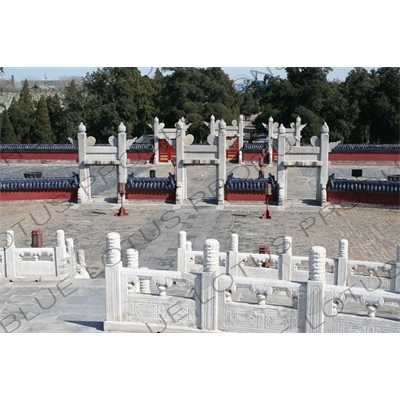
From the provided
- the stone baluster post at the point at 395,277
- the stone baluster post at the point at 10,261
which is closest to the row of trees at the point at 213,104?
the stone baluster post at the point at 10,261

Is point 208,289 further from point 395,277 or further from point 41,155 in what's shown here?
point 41,155

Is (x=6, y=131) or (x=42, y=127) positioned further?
(x=42, y=127)

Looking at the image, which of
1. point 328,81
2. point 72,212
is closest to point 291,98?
point 328,81

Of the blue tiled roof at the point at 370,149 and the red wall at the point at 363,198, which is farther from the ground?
the blue tiled roof at the point at 370,149

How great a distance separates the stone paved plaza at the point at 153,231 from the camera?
8.45 meters

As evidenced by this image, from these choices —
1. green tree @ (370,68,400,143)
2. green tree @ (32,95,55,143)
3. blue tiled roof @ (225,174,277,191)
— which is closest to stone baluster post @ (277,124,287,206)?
blue tiled roof @ (225,174,277,191)

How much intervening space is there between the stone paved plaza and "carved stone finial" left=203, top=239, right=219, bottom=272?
1611 mm

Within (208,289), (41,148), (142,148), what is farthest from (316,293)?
(41,148)

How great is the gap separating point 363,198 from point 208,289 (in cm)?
1178

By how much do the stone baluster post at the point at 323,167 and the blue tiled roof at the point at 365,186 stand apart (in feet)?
0.95

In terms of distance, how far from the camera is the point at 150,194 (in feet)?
59.8

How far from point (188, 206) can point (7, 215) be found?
512cm

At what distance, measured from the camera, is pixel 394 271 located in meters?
8.81

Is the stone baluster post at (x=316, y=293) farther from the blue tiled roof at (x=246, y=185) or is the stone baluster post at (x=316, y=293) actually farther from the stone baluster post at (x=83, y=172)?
the stone baluster post at (x=83, y=172)
